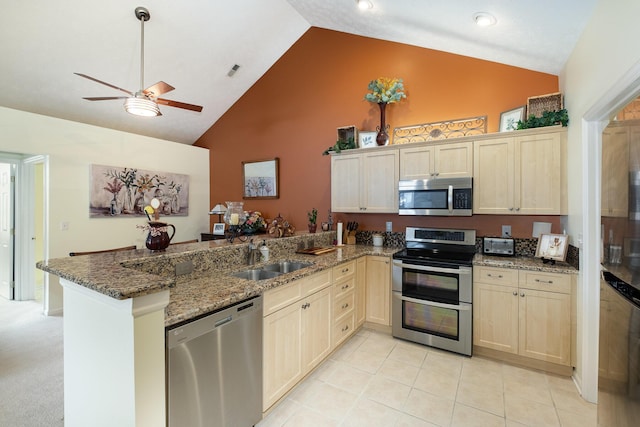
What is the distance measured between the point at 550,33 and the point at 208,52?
4098mm

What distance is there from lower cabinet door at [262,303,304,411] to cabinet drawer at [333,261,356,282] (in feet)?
2.11

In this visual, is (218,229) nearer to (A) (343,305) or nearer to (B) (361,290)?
(B) (361,290)

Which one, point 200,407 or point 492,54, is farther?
point 492,54

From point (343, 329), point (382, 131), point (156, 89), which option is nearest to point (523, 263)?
point (343, 329)

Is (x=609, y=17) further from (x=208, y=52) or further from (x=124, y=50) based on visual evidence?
(x=124, y=50)

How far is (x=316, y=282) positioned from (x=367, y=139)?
7.18ft

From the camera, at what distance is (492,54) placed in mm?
3109

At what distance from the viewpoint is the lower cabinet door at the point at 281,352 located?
197 centimetres

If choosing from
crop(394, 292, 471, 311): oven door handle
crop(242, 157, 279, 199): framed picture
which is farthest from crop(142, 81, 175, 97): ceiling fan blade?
crop(394, 292, 471, 311): oven door handle

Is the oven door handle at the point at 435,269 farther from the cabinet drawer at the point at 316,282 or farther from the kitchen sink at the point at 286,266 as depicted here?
the kitchen sink at the point at 286,266

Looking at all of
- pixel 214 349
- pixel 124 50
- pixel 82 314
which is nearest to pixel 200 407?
pixel 214 349

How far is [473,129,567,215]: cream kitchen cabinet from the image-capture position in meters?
2.71

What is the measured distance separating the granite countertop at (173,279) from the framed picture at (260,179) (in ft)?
7.91

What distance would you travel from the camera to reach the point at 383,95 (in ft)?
12.0
